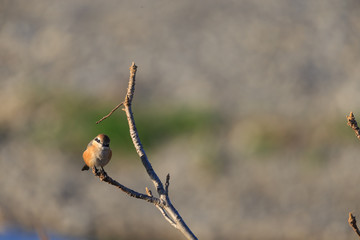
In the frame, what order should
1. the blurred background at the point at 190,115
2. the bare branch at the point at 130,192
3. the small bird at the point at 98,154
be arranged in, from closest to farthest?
the bare branch at the point at 130,192 → the small bird at the point at 98,154 → the blurred background at the point at 190,115

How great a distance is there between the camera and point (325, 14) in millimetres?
18406

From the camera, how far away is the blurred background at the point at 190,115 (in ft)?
45.1

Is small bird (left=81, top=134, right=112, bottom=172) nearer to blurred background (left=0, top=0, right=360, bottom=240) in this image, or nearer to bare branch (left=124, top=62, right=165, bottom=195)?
bare branch (left=124, top=62, right=165, bottom=195)

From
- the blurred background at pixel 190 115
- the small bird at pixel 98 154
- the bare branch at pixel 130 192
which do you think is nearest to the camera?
the bare branch at pixel 130 192

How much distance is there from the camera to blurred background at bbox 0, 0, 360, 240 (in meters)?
13.7

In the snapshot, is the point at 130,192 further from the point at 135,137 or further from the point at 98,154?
the point at 98,154

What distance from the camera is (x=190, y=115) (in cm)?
1548

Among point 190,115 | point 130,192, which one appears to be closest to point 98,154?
point 130,192

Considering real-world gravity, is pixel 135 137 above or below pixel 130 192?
above

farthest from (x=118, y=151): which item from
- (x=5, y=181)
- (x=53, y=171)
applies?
(x=5, y=181)

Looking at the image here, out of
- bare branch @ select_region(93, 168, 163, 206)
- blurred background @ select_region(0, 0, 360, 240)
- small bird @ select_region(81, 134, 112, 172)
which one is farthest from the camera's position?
blurred background @ select_region(0, 0, 360, 240)

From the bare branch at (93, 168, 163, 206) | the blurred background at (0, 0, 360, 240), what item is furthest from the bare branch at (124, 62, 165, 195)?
the blurred background at (0, 0, 360, 240)

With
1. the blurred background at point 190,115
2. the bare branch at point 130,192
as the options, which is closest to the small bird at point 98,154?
the bare branch at point 130,192

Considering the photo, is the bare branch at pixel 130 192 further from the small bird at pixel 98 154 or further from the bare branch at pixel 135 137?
the small bird at pixel 98 154
